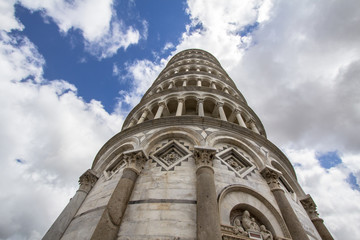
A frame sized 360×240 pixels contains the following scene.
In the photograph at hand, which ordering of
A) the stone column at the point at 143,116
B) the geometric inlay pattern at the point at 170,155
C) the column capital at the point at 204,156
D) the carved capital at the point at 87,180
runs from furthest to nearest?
the stone column at the point at 143,116, the carved capital at the point at 87,180, the geometric inlay pattern at the point at 170,155, the column capital at the point at 204,156

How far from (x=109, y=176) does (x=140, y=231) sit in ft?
11.1

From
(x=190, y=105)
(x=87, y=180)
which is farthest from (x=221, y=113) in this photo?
(x=87, y=180)

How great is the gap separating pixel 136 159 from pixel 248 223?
3452 millimetres

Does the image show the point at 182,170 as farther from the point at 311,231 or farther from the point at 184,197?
the point at 311,231

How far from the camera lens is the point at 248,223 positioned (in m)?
4.81

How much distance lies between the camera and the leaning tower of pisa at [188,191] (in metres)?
4.36

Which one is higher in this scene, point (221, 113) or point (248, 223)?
point (221, 113)

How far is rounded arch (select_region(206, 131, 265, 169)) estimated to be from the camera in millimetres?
7270

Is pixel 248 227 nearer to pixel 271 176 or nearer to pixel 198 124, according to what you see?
pixel 271 176

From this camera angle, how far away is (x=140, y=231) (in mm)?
4238

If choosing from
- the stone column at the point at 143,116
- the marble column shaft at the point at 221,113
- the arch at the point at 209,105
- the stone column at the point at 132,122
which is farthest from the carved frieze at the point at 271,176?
the stone column at the point at 132,122

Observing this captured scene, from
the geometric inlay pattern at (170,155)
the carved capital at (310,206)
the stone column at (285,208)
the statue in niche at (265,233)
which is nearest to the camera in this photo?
the statue in niche at (265,233)

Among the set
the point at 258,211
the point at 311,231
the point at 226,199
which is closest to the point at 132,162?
the point at 226,199

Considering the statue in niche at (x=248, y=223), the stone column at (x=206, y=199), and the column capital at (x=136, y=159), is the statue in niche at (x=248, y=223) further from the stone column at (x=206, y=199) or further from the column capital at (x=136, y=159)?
the column capital at (x=136, y=159)
